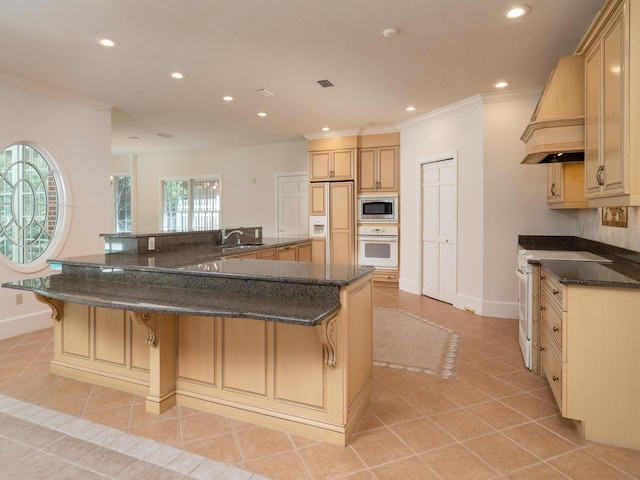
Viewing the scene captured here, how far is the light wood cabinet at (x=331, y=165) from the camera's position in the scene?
6.44 metres

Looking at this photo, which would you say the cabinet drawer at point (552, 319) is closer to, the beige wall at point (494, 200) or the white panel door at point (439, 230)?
the beige wall at point (494, 200)

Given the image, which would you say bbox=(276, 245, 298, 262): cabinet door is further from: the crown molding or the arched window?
the crown molding

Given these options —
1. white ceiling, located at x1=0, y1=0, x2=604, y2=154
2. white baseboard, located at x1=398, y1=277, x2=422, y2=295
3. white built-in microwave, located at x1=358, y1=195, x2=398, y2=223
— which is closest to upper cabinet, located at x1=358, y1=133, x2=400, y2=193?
white built-in microwave, located at x1=358, y1=195, x2=398, y2=223

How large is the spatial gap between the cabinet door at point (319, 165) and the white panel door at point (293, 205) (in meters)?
0.67

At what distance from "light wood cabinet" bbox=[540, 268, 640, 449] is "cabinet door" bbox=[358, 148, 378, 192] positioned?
451cm

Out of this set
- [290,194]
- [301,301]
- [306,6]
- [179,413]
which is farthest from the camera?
[290,194]

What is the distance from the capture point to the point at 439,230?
5.43 metres

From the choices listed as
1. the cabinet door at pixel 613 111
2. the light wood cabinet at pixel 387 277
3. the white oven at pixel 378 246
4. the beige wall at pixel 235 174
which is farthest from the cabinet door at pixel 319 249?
the cabinet door at pixel 613 111

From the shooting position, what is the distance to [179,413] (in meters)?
2.34

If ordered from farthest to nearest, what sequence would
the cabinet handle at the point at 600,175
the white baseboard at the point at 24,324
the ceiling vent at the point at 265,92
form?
the ceiling vent at the point at 265,92 < the white baseboard at the point at 24,324 < the cabinet handle at the point at 600,175

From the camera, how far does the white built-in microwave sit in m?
6.17

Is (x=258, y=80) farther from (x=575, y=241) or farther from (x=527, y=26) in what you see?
(x=575, y=241)

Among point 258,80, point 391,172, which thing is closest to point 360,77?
point 258,80

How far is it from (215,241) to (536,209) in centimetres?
384
